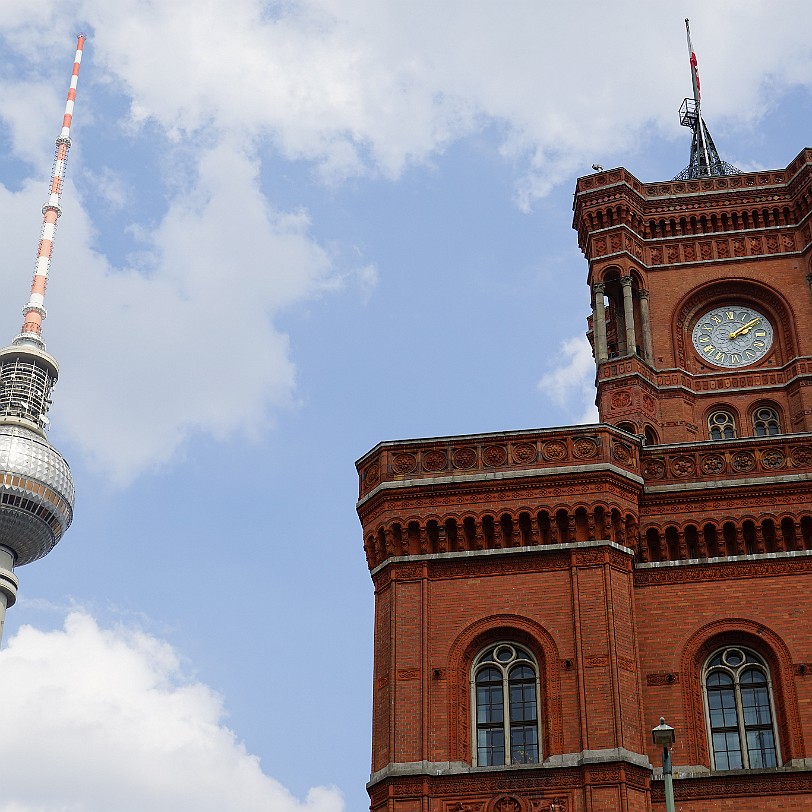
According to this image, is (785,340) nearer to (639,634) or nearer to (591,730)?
(639,634)

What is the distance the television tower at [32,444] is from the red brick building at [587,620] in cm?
11254

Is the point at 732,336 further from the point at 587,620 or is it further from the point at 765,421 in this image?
the point at 587,620

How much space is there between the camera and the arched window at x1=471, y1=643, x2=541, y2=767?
2884 cm

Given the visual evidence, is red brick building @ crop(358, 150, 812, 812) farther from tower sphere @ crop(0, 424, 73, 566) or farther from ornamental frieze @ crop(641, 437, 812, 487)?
tower sphere @ crop(0, 424, 73, 566)

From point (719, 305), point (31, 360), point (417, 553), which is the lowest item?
point (417, 553)

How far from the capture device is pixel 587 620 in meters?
29.7

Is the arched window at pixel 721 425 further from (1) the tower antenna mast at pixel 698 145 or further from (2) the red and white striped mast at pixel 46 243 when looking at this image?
(2) the red and white striped mast at pixel 46 243

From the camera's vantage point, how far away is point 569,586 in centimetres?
3042

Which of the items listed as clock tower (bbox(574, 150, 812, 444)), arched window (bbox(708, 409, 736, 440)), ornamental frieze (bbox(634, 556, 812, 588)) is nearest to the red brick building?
ornamental frieze (bbox(634, 556, 812, 588))

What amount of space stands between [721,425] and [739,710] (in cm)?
1518

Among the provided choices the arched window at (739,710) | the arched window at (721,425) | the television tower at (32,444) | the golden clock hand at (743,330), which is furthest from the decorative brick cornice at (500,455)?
the television tower at (32,444)

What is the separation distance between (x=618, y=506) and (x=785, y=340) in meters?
16.2

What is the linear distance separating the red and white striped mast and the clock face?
412 feet

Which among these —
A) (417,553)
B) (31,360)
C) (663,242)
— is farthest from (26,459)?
(417,553)
